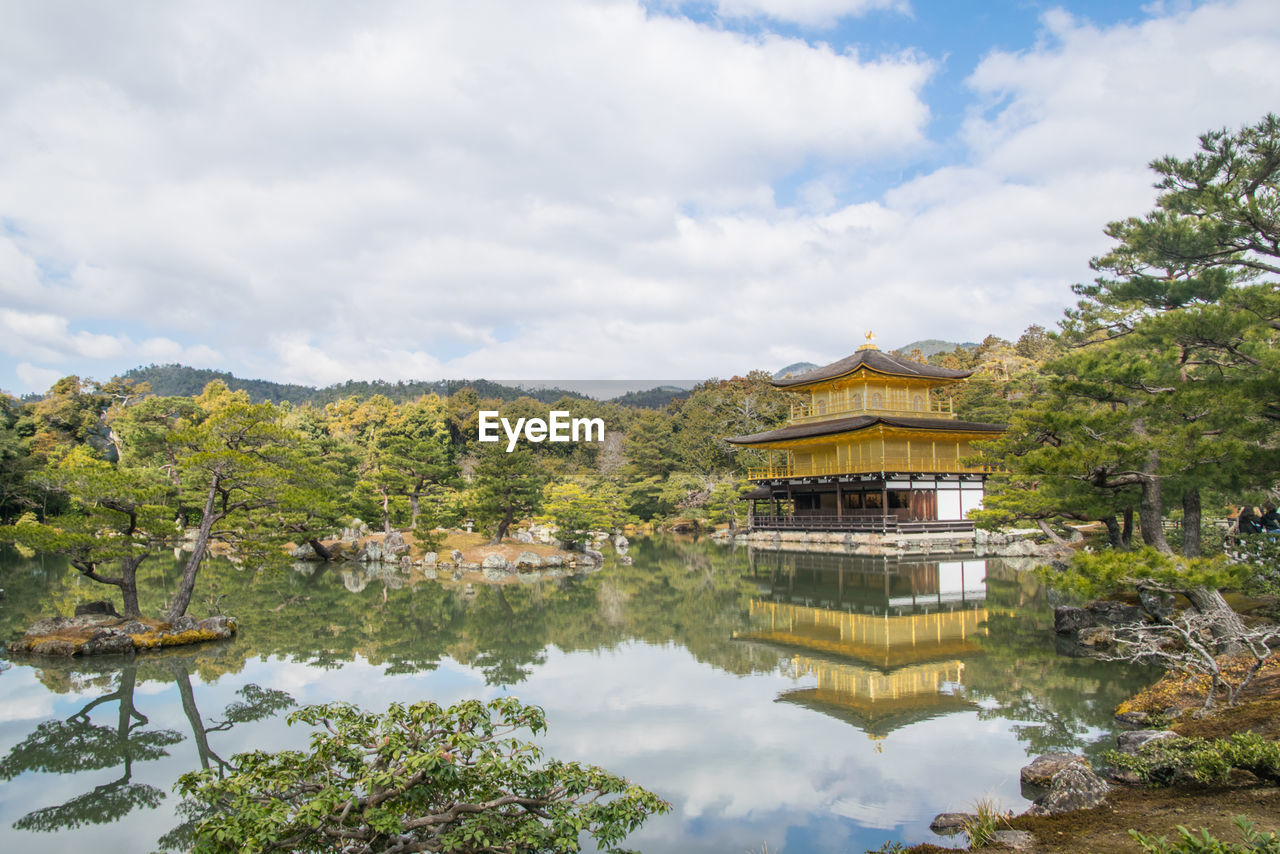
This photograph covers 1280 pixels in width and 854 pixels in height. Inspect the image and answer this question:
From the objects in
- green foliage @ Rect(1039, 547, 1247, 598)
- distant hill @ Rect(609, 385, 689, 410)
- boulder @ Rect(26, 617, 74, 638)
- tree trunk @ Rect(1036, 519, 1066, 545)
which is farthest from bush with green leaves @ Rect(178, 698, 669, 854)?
distant hill @ Rect(609, 385, 689, 410)

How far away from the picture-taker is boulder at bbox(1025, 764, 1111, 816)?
442cm

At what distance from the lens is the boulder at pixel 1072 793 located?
442 centimetres

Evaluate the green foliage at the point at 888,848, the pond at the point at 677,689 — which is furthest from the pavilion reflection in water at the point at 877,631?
the green foliage at the point at 888,848

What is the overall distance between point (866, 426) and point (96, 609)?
65.6 ft

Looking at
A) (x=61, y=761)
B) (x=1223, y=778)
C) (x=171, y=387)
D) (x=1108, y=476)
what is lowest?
(x=61, y=761)

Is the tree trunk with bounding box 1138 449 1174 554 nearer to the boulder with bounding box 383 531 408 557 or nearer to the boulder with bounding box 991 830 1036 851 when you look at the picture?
the boulder with bounding box 991 830 1036 851

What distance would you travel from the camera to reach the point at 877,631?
1150 centimetres

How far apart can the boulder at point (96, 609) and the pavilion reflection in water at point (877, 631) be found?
9.52 meters

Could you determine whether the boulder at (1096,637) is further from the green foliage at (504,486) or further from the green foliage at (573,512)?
the green foliage at (504,486)

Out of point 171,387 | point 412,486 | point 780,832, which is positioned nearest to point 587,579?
point 412,486

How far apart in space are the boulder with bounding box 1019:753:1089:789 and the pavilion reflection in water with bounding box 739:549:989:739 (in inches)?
56.4

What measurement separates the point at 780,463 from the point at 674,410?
13.3m

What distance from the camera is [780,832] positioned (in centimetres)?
488

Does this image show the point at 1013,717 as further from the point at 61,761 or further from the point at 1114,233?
the point at 61,761
